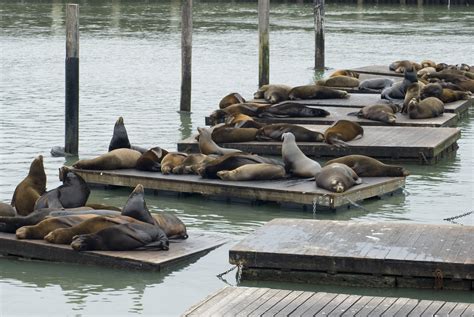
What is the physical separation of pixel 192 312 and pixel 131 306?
95cm

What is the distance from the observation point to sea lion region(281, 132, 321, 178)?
10172mm

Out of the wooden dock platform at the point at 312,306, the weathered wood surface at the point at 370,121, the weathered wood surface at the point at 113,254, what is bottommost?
the weathered wood surface at the point at 113,254

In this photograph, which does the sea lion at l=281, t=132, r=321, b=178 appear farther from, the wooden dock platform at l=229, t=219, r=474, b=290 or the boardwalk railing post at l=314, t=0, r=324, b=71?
the boardwalk railing post at l=314, t=0, r=324, b=71

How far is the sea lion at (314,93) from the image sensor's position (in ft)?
51.6

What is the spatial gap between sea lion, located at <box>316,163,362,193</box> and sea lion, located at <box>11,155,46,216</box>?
2.22 m

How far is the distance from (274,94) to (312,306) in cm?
907

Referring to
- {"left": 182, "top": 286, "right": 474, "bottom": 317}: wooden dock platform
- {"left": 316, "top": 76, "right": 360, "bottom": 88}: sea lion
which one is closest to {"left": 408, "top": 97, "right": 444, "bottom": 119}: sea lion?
{"left": 316, "top": 76, "right": 360, "bottom": 88}: sea lion

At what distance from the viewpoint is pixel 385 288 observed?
743cm

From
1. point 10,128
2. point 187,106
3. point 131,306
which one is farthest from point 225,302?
point 187,106

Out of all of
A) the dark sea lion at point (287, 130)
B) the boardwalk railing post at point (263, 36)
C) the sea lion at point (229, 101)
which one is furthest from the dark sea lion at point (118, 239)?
the boardwalk railing post at point (263, 36)

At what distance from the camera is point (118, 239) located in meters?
7.77

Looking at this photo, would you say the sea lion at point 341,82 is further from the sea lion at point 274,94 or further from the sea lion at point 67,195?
the sea lion at point 67,195

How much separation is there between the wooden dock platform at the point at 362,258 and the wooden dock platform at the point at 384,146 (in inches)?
158

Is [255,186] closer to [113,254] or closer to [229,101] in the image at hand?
[113,254]
